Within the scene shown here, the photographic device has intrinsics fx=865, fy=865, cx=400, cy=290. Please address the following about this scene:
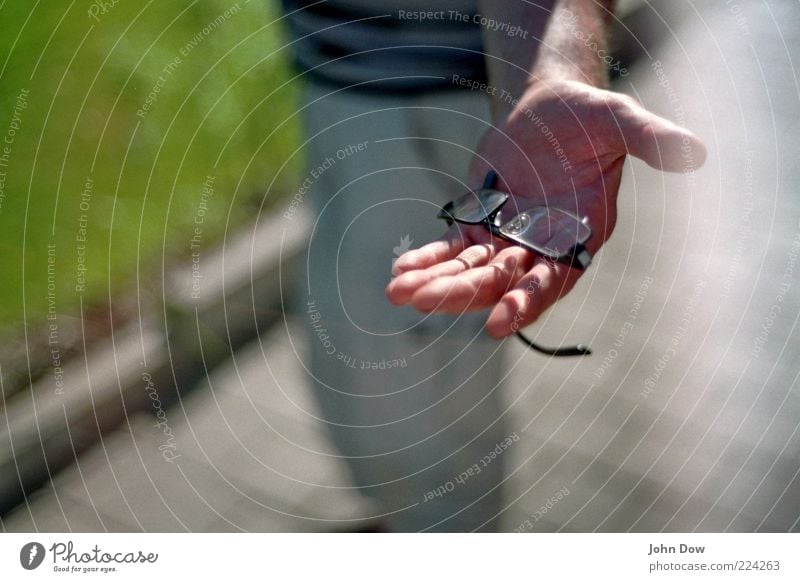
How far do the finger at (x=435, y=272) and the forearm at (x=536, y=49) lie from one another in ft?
0.39

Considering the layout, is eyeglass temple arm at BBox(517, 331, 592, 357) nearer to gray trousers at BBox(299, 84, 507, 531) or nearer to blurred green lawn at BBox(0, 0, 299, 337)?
gray trousers at BBox(299, 84, 507, 531)

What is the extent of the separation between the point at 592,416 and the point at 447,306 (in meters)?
0.23

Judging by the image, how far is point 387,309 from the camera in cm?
69

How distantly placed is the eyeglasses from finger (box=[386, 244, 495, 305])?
0.02 meters

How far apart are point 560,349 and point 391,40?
0.99 feet

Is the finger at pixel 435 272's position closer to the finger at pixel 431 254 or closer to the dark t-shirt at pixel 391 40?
the finger at pixel 431 254

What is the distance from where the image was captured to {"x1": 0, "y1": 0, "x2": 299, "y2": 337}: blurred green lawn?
672 millimetres

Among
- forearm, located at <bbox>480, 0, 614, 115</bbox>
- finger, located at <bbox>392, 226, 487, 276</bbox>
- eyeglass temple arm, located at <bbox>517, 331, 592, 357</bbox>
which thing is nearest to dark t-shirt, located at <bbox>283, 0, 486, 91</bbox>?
forearm, located at <bbox>480, 0, 614, 115</bbox>

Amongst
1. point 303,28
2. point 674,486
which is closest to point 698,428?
point 674,486

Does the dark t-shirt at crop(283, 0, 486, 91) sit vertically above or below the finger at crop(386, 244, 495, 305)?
above

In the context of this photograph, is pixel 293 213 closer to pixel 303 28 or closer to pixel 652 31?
pixel 303 28

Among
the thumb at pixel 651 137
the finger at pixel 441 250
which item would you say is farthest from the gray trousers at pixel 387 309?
the thumb at pixel 651 137

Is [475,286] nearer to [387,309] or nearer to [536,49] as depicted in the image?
[387,309]

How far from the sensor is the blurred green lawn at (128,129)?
2.21 ft
